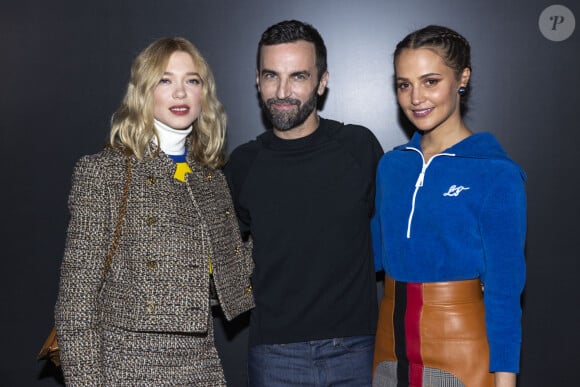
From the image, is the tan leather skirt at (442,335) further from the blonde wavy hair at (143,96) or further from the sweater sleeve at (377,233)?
the blonde wavy hair at (143,96)

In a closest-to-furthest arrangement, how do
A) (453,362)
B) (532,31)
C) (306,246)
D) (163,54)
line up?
(453,362)
(163,54)
(306,246)
(532,31)

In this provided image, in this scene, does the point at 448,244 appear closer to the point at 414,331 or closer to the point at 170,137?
the point at 414,331

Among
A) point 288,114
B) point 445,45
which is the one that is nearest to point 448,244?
point 445,45

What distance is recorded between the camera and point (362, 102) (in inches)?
97.9

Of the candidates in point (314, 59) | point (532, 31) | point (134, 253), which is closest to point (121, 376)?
point (134, 253)

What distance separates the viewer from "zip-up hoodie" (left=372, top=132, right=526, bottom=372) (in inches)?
63.5

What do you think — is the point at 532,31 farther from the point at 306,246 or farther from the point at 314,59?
the point at 306,246

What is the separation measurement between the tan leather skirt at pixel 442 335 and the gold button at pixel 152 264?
686 millimetres

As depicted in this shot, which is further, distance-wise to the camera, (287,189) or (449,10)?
(449,10)

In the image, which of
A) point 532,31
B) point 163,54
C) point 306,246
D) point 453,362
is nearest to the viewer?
point 453,362

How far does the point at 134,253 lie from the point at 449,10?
1.50 m

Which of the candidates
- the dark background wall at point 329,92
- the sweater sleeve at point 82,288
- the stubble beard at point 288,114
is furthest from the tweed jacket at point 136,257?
the dark background wall at point 329,92

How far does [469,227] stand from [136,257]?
3.00ft

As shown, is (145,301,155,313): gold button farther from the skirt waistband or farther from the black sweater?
the skirt waistband
